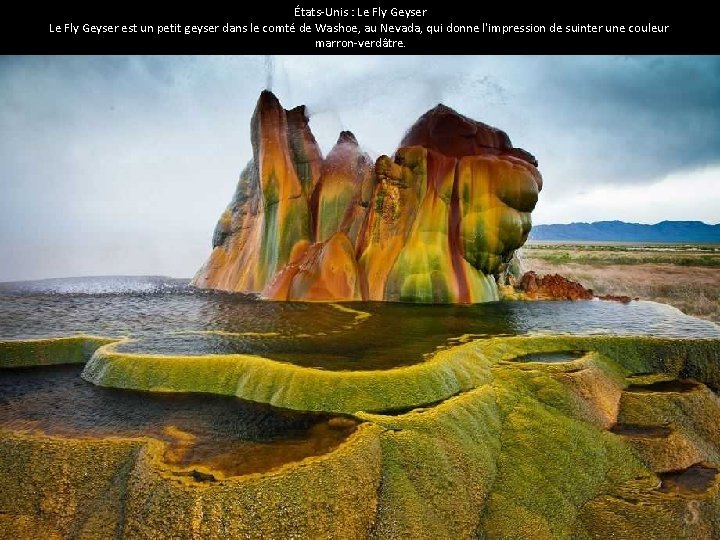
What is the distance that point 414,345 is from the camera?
20906 millimetres

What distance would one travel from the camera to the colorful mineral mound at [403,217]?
1470 inches

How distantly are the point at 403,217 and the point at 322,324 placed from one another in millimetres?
16012

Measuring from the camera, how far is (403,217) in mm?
39188

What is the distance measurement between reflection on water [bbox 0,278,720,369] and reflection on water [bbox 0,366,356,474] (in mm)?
3193

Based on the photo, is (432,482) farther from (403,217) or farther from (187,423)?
(403,217)

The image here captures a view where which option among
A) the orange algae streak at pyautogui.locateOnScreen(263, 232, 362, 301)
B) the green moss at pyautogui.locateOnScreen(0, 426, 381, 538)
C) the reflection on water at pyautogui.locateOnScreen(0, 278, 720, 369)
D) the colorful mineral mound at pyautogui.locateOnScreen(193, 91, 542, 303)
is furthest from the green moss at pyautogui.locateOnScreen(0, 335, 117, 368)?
the colorful mineral mound at pyautogui.locateOnScreen(193, 91, 542, 303)

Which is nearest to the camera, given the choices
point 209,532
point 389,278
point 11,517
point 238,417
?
point 209,532

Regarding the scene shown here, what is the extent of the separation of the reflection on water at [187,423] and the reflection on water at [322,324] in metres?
3.19

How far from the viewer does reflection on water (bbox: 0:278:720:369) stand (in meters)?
20.3

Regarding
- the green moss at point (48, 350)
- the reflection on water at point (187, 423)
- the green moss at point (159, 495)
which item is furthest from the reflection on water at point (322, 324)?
the green moss at point (159, 495)

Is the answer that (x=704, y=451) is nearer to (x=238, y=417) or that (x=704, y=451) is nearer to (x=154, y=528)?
(x=238, y=417)

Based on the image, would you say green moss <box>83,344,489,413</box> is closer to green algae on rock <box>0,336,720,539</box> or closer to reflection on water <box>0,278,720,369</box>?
green algae on rock <box>0,336,720,539</box>

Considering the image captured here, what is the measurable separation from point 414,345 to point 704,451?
11018 mm

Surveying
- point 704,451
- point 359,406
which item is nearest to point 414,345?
point 359,406
